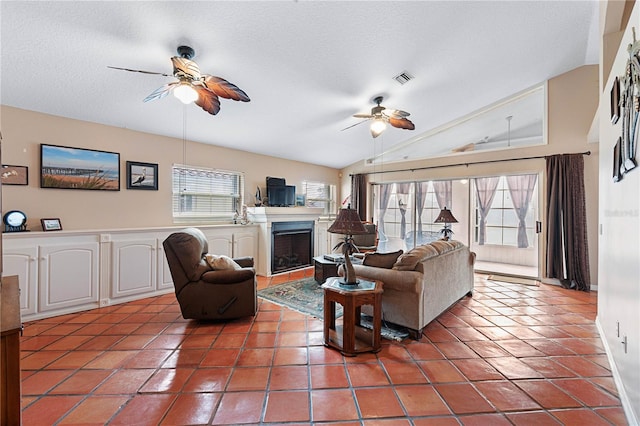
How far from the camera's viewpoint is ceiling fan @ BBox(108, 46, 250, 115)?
2443 mm

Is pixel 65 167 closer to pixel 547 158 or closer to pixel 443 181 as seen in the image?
pixel 443 181

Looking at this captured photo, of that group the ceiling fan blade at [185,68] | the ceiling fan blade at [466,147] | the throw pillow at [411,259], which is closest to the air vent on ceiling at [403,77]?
the throw pillow at [411,259]

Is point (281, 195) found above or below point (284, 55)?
below

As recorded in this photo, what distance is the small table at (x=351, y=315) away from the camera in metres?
2.47

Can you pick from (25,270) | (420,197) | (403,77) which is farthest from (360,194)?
(25,270)

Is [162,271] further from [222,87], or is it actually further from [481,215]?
[481,215]

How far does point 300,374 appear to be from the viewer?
7.25ft

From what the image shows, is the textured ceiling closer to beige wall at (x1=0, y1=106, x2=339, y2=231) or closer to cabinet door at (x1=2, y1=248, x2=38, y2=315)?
beige wall at (x1=0, y1=106, x2=339, y2=231)

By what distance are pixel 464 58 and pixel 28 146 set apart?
5.35m

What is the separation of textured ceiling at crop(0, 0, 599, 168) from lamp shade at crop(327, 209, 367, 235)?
1801 millimetres

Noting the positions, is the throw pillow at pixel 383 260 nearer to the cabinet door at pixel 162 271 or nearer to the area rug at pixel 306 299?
Answer: the area rug at pixel 306 299

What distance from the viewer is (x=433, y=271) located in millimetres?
2973

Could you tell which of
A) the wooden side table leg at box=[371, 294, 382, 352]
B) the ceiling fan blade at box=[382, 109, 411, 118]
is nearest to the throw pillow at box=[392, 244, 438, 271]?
the wooden side table leg at box=[371, 294, 382, 352]

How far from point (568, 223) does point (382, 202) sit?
11.7 ft
